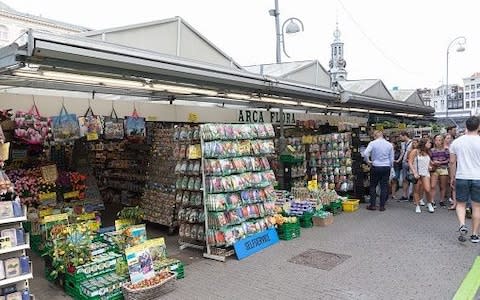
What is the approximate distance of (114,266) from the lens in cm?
504

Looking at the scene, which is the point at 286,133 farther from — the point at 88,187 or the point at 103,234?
the point at 103,234

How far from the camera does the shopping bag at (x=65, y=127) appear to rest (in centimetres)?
648

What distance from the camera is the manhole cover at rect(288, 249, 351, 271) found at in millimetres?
5447

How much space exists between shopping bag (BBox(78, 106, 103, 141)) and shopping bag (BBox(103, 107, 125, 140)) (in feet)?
0.42

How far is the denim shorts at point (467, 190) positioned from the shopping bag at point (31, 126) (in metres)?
6.77

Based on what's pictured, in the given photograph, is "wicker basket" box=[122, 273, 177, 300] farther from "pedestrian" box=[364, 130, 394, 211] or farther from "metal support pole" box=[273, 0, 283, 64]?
"metal support pole" box=[273, 0, 283, 64]

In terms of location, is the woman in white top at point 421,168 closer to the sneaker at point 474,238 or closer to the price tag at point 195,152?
the sneaker at point 474,238

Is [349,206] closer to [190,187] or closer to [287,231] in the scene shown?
[287,231]

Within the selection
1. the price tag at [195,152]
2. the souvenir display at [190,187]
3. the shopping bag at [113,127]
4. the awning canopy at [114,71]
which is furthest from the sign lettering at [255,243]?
the shopping bag at [113,127]

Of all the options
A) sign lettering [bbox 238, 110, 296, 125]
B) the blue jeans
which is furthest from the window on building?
the blue jeans

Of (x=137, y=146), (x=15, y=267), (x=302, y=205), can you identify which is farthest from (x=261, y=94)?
(x=15, y=267)

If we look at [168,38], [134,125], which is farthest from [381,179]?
[168,38]

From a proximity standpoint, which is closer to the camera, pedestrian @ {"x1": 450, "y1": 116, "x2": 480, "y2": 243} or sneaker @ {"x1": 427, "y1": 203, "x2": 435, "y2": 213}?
pedestrian @ {"x1": 450, "y1": 116, "x2": 480, "y2": 243}

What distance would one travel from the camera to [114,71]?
463 cm
